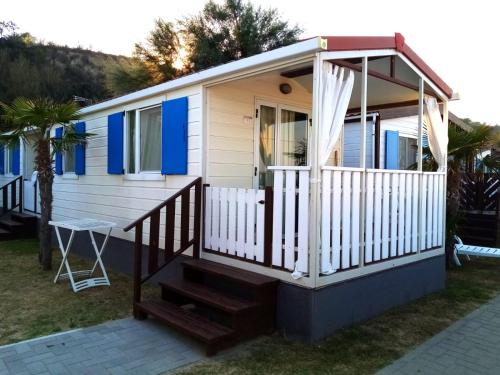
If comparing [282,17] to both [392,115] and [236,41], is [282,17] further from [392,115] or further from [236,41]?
[392,115]

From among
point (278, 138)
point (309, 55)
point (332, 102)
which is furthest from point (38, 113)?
point (332, 102)

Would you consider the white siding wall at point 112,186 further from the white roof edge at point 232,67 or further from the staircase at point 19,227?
the staircase at point 19,227

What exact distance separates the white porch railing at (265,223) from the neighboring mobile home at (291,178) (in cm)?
1

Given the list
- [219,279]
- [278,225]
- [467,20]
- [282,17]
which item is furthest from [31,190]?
[282,17]

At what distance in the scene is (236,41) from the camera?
20.7 metres

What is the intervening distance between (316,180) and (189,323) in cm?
162

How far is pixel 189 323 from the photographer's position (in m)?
3.66

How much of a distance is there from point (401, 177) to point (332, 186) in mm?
1305

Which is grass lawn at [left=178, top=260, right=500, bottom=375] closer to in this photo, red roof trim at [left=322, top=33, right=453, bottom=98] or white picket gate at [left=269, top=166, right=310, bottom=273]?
white picket gate at [left=269, top=166, right=310, bottom=273]

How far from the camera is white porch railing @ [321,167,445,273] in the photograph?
3.85 m

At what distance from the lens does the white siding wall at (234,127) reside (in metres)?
4.98

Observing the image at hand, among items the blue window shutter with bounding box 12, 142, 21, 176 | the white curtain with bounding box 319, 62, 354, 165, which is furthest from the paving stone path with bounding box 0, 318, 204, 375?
the blue window shutter with bounding box 12, 142, 21, 176

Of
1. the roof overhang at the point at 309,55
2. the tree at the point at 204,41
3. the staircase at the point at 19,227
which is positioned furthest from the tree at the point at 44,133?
the tree at the point at 204,41

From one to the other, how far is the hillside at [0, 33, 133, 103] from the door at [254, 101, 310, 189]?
54.5 feet
